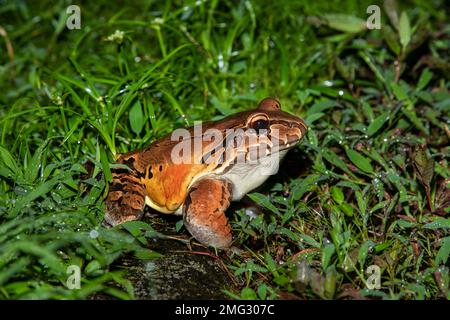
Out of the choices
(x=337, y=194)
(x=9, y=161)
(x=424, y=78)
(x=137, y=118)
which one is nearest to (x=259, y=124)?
(x=337, y=194)

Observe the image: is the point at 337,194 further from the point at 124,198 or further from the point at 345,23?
the point at 345,23

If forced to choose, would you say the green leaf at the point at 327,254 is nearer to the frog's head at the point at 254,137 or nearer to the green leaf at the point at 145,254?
the frog's head at the point at 254,137

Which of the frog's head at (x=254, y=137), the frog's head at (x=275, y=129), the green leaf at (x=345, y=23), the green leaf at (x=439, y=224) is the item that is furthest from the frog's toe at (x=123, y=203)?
the green leaf at (x=345, y=23)

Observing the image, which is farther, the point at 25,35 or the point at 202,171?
the point at 25,35

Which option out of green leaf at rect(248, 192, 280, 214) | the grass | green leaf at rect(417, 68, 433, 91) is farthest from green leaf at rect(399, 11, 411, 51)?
green leaf at rect(248, 192, 280, 214)

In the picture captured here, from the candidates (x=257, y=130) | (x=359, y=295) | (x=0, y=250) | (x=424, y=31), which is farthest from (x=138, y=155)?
(x=424, y=31)

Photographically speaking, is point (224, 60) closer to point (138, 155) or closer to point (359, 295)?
point (138, 155)
